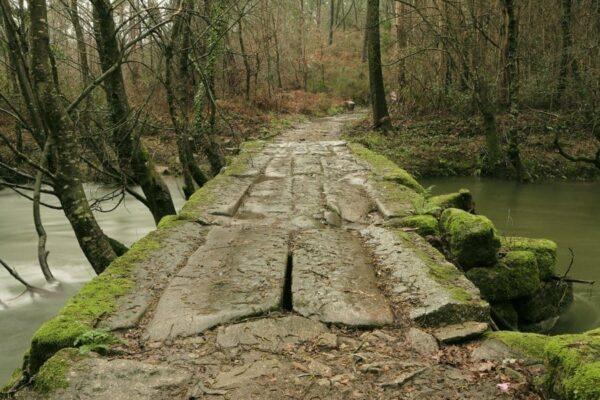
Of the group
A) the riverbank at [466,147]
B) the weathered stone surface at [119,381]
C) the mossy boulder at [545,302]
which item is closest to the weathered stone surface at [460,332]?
the weathered stone surface at [119,381]

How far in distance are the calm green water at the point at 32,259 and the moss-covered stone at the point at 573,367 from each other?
4.70m

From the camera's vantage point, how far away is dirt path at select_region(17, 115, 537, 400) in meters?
2.32

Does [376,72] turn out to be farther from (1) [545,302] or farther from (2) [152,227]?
(1) [545,302]

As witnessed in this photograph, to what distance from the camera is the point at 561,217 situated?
31.9 feet

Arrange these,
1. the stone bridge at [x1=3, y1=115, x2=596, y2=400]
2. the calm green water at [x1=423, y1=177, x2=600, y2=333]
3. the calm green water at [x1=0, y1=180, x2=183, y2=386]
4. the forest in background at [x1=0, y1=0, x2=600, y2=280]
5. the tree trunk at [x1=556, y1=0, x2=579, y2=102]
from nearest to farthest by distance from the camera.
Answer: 1. the stone bridge at [x1=3, y1=115, x2=596, y2=400]
2. the calm green water at [x1=0, y1=180, x2=183, y2=386]
3. the calm green water at [x1=423, y1=177, x2=600, y2=333]
4. the forest in background at [x1=0, y1=0, x2=600, y2=280]
5. the tree trunk at [x1=556, y1=0, x2=579, y2=102]

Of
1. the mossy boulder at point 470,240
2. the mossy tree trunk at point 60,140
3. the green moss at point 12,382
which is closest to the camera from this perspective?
the green moss at point 12,382

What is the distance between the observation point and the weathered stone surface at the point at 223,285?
9.58 feet

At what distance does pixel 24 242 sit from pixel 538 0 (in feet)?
47.5

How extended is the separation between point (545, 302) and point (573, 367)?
11.7 feet

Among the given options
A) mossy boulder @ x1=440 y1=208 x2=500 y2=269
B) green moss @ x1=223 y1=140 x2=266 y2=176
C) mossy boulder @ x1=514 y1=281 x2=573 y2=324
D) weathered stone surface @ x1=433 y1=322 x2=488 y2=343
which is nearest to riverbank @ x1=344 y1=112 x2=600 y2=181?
green moss @ x1=223 y1=140 x2=266 y2=176

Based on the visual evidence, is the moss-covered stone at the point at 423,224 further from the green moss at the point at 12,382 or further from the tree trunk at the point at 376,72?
the tree trunk at the point at 376,72

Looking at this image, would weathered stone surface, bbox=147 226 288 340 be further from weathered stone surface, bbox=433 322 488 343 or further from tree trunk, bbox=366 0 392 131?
tree trunk, bbox=366 0 392 131

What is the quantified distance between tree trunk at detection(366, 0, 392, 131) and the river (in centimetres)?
288

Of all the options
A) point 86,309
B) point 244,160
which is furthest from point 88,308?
point 244,160
